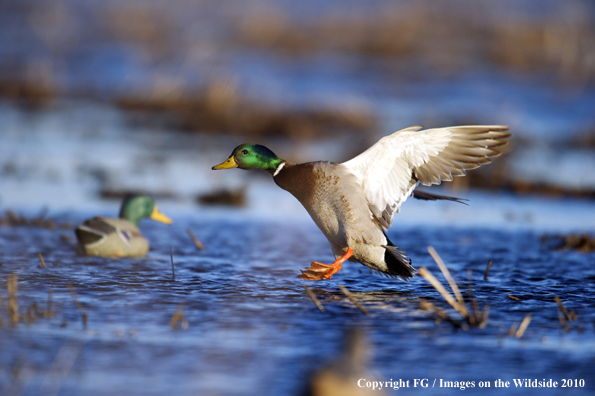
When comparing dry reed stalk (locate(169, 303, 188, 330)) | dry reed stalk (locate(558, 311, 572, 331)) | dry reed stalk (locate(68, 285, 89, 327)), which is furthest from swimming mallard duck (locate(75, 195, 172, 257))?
dry reed stalk (locate(558, 311, 572, 331))

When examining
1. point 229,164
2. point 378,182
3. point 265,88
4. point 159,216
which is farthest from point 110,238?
point 265,88

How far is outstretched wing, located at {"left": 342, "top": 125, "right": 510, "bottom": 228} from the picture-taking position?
559 centimetres

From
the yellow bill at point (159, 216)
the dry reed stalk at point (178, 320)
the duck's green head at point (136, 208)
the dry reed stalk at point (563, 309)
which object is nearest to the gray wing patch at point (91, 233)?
the duck's green head at point (136, 208)

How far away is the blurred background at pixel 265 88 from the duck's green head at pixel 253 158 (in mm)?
2205

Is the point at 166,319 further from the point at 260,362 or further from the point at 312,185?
the point at 312,185

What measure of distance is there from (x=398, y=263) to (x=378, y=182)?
1.97ft

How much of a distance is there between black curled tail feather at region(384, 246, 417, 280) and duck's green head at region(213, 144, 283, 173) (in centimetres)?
112

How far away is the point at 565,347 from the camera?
4.15 m

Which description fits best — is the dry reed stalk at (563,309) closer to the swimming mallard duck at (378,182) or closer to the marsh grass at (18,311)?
the swimming mallard duck at (378,182)

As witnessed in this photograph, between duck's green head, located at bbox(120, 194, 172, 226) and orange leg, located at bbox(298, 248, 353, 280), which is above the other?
duck's green head, located at bbox(120, 194, 172, 226)

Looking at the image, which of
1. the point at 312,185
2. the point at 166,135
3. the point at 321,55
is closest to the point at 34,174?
the point at 166,135

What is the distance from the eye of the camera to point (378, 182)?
18.8ft

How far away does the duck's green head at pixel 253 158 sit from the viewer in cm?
608

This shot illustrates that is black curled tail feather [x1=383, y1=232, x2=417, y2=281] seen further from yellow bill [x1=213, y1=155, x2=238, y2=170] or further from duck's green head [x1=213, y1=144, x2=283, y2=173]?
yellow bill [x1=213, y1=155, x2=238, y2=170]
